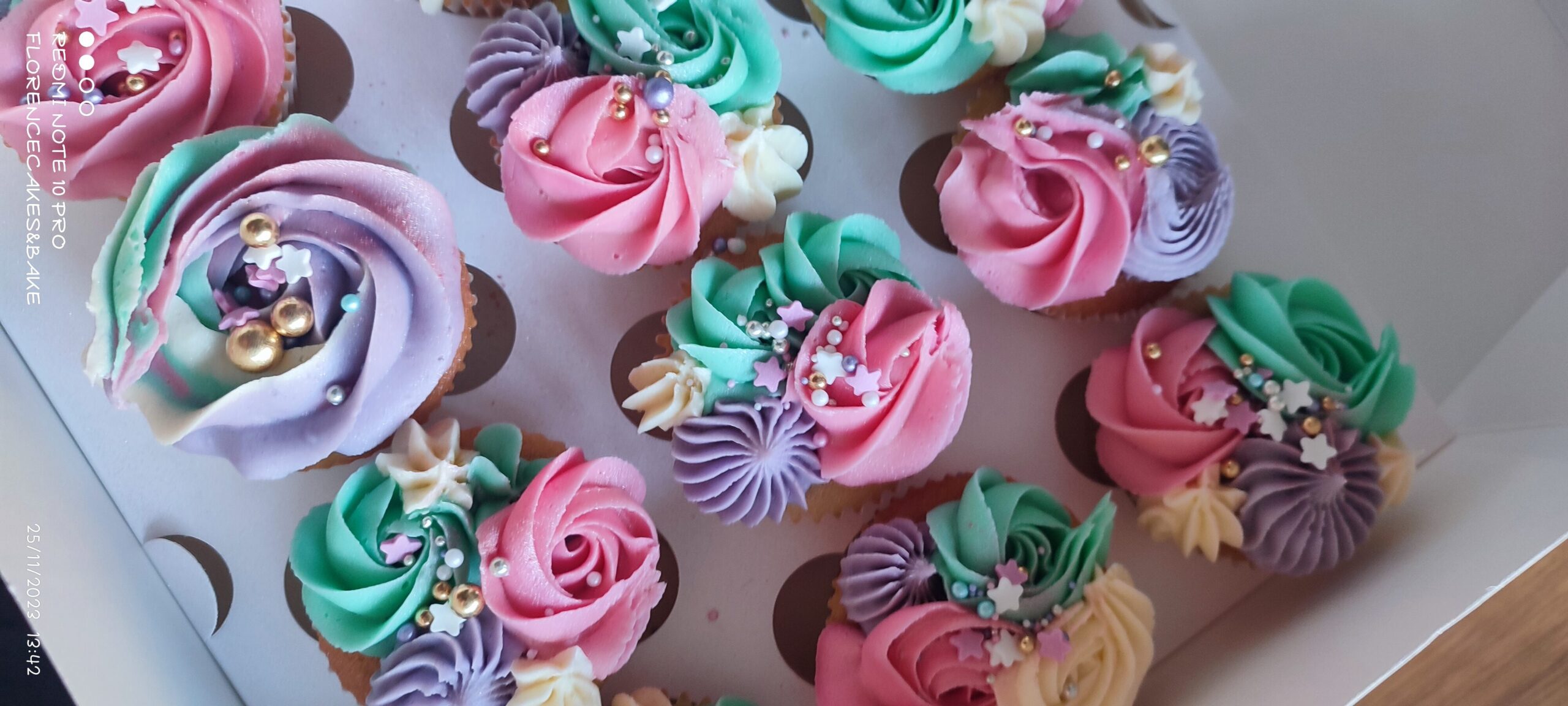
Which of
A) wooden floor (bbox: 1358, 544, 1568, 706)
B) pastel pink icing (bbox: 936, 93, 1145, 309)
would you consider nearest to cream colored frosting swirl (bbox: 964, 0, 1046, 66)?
pastel pink icing (bbox: 936, 93, 1145, 309)

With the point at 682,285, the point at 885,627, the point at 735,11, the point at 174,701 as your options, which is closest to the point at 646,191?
the point at 682,285

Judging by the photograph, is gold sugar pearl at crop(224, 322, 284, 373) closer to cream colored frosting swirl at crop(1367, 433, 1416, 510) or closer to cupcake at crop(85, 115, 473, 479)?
cupcake at crop(85, 115, 473, 479)

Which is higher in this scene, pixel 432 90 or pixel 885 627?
pixel 432 90

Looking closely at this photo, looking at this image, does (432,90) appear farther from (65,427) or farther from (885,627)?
(885,627)

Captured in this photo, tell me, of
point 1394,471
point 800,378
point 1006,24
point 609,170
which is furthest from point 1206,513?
point 609,170

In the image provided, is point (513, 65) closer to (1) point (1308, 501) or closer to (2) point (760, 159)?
(2) point (760, 159)

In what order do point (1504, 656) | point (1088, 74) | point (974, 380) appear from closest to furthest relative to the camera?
point (1504, 656), point (1088, 74), point (974, 380)

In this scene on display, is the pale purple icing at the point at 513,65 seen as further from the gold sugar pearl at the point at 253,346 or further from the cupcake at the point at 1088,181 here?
the cupcake at the point at 1088,181
